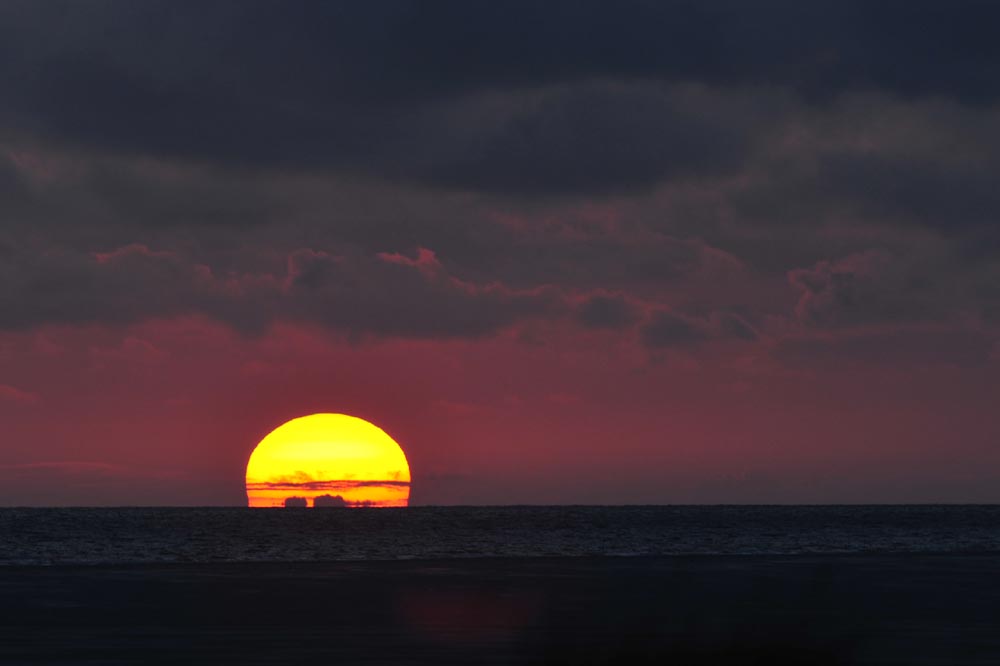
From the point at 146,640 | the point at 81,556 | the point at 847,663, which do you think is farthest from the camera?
the point at 81,556

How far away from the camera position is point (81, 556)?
9062 centimetres

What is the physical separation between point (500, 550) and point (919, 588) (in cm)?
5154

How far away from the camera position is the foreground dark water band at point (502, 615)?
27531 millimetres

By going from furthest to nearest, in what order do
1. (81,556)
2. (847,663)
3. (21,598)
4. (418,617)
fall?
(81,556) → (21,598) → (418,617) → (847,663)

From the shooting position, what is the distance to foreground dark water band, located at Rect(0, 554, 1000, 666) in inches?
1084

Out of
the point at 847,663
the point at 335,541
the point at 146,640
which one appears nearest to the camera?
the point at 847,663

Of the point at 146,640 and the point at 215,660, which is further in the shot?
the point at 146,640

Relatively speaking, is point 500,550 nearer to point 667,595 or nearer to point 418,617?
point 667,595

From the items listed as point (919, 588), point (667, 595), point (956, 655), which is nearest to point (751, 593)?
point (667, 595)

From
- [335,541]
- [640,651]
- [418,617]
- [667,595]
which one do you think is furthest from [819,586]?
[335,541]

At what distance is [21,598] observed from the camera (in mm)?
41594

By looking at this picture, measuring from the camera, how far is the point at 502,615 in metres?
36.0

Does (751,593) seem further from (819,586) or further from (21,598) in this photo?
(21,598)

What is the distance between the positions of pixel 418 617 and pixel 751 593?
41.7ft
